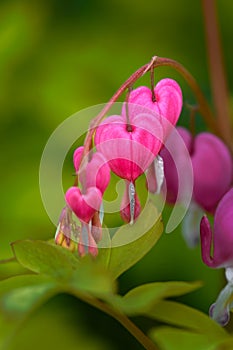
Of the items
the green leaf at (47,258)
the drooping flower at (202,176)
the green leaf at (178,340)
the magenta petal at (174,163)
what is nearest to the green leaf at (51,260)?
the green leaf at (47,258)

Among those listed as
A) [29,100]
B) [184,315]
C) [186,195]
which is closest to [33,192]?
[29,100]

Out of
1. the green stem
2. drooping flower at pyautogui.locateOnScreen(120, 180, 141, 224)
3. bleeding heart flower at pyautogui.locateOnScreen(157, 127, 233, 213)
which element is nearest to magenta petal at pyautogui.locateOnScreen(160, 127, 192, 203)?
bleeding heart flower at pyautogui.locateOnScreen(157, 127, 233, 213)

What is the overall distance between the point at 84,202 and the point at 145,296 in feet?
0.73

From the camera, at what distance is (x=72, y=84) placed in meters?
2.22

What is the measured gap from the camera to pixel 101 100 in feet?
7.30

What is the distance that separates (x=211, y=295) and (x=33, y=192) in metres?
0.57

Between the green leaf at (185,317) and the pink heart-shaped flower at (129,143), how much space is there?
0.24m

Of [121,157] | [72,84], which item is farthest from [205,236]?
[72,84]

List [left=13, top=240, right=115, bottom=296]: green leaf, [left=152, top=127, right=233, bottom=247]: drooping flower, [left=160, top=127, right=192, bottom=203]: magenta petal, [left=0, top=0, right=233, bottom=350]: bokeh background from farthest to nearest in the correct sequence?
[left=0, top=0, right=233, bottom=350]: bokeh background
[left=152, top=127, right=233, bottom=247]: drooping flower
[left=160, top=127, right=192, bottom=203]: magenta petal
[left=13, top=240, right=115, bottom=296]: green leaf

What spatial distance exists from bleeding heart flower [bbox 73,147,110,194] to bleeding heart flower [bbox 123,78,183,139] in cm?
10

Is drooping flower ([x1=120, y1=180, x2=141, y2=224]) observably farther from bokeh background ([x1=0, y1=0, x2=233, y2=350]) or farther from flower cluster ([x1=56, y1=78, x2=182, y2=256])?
bokeh background ([x1=0, y1=0, x2=233, y2=350])

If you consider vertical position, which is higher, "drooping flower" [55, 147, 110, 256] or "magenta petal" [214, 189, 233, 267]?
"drooping flower" [55, 147, 110, 256]

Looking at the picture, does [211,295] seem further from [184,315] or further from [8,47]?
[184,315]

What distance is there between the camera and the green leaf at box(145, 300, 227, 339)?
0.88m
